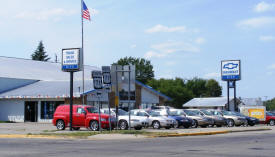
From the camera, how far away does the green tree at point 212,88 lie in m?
124

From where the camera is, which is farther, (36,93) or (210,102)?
(210,102)

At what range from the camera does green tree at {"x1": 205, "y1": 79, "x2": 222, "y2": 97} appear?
407ft

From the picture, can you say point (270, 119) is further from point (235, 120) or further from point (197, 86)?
point (197, 86)

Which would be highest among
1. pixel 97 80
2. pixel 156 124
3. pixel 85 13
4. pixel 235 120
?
pixel 85 13

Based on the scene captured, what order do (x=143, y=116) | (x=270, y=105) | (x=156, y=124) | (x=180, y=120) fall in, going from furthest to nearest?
1. (x=270, y=105)
2. (x=180, y=120)
3. (x=156, y=124)
4. (x=143, y=116)

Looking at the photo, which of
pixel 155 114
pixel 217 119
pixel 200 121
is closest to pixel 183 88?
pixel 217 119

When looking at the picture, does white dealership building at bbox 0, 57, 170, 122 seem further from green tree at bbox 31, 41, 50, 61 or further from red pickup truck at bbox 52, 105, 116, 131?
green tree at bbox 31, 41, 50, 61

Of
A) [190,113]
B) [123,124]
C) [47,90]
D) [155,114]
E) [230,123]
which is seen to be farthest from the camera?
[47,90]

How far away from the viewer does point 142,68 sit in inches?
4067

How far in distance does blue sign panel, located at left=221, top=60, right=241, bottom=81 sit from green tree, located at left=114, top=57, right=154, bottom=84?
55175 mm

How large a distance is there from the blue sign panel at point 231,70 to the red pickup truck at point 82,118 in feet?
70.6

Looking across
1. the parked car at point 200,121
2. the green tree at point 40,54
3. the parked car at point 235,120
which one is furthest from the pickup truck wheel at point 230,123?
the green tree at point 40,54

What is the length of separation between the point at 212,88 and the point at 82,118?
9941cm

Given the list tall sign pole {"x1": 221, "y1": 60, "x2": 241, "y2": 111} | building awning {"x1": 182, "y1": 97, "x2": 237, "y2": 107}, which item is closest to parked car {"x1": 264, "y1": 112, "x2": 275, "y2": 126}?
tall sign pole {"x1": 221, "y1": 60, "x2": 241, "y2": 111}
